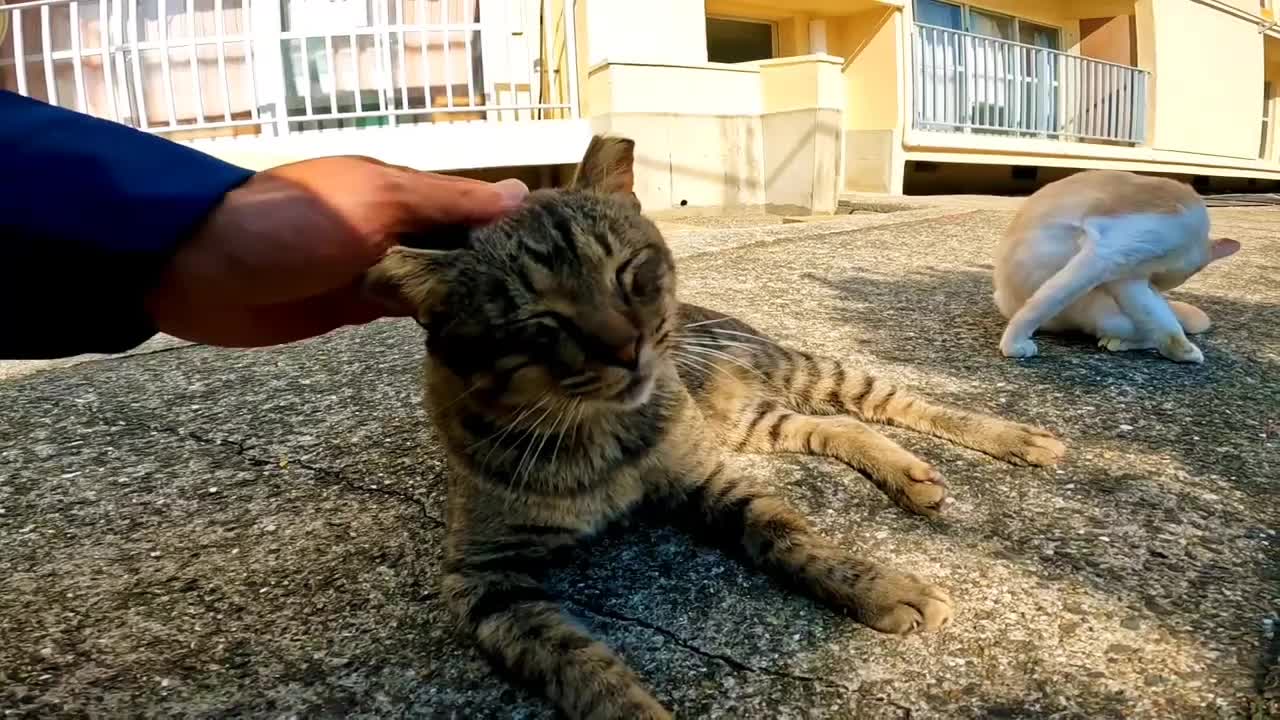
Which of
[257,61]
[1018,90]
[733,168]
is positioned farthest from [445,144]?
[1018,90]

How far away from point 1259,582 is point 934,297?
2.55 m

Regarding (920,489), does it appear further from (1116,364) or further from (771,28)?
(771,28)

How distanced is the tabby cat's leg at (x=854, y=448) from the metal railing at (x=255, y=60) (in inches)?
207

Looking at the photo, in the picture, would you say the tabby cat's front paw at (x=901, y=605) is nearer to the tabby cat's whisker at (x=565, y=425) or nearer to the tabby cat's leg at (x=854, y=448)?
the tabby cat's leg at (x=854, y=448)

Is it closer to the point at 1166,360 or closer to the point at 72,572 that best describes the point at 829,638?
the point at 72,572

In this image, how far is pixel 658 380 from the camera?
1.96 m

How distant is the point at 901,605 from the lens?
1452 millimetres

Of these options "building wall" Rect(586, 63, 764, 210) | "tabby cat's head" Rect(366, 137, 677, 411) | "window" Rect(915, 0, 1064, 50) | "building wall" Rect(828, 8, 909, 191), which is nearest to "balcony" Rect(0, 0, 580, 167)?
"building wall" Rect(586, 63, 764, 210)

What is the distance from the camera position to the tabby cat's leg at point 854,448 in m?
1.87

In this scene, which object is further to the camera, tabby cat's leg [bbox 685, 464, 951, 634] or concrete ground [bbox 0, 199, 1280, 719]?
tabby cat's leg [bbox 685, 464, 951, 634]

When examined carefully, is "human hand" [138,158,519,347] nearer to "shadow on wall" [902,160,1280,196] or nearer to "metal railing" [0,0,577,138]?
"metal railing" [0,0,577,138]

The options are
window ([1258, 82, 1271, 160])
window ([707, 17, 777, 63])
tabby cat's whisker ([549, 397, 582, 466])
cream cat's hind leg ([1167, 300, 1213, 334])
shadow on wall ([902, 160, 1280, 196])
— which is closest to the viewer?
tabby cat's whisker ([549, 397, 582, 466])

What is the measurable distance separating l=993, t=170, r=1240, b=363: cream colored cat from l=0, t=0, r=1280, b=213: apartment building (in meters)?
4.98

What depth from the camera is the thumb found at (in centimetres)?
158
